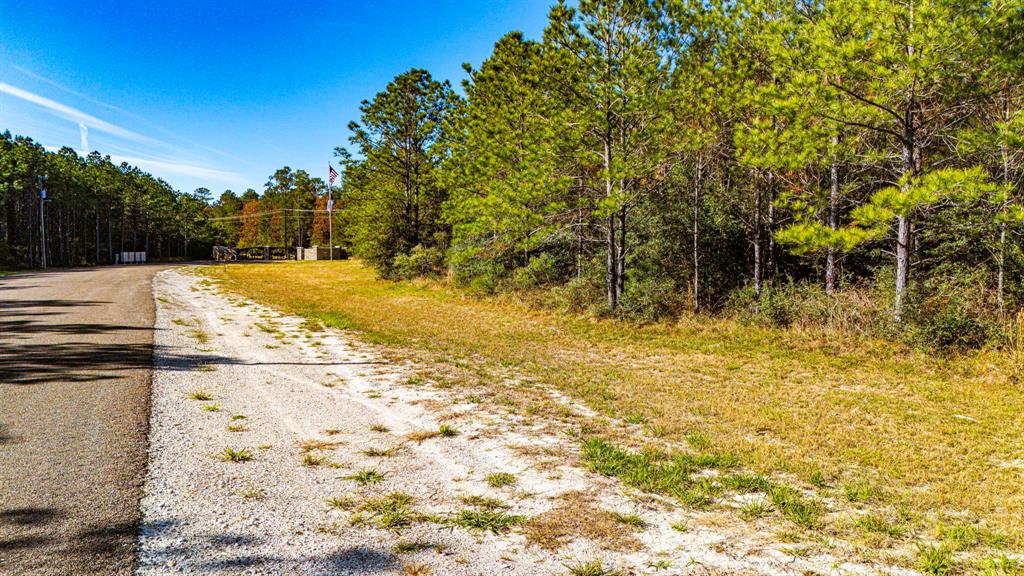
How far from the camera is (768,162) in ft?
28.2

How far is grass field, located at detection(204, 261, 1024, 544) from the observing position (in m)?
3.76

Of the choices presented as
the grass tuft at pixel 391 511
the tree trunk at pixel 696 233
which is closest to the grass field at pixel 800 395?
the tree trunk at pixel 696 233

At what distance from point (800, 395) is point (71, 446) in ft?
24.5

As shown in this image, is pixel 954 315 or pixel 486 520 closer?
pixel 486 520

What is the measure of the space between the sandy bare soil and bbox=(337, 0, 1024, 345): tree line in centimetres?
655

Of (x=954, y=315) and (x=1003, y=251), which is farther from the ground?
(x=1003, y=251)

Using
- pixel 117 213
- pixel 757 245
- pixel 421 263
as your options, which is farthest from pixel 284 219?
pixel 757 245

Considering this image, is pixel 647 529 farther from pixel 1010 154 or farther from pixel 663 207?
pixel 663 207

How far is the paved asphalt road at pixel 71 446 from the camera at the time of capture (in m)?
2.61

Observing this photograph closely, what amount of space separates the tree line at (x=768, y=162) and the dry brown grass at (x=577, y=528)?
6847 millimetres

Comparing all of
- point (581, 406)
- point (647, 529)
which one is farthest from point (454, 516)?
point (581, 406)

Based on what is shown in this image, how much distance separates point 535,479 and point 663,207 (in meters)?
10.3

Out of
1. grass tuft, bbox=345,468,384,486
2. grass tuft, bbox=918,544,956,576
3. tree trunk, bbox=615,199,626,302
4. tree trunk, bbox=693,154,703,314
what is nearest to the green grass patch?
grass tuft, bbox=345,468,384,486

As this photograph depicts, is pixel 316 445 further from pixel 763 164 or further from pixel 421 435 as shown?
pixel 763 164
